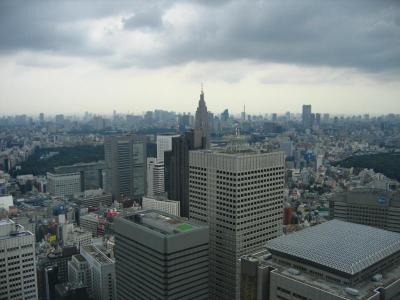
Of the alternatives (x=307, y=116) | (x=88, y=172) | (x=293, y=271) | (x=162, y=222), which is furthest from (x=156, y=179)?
(x=307, y=116)

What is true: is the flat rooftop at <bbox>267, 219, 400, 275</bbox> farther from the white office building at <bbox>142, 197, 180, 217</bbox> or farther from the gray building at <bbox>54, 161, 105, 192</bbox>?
the gray building at <bbox>54, 161, 105, 192</bbox>

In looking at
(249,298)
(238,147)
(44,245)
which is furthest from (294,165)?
(249,298)

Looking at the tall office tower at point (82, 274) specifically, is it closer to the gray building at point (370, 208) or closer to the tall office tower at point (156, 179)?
the gray building at point (370, 208)

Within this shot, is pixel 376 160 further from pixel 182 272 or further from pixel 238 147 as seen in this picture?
pixel 182 272

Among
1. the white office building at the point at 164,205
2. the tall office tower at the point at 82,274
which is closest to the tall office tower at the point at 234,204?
the tall office tower at the point at 82,274

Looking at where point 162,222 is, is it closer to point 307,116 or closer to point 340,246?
point 340,246
